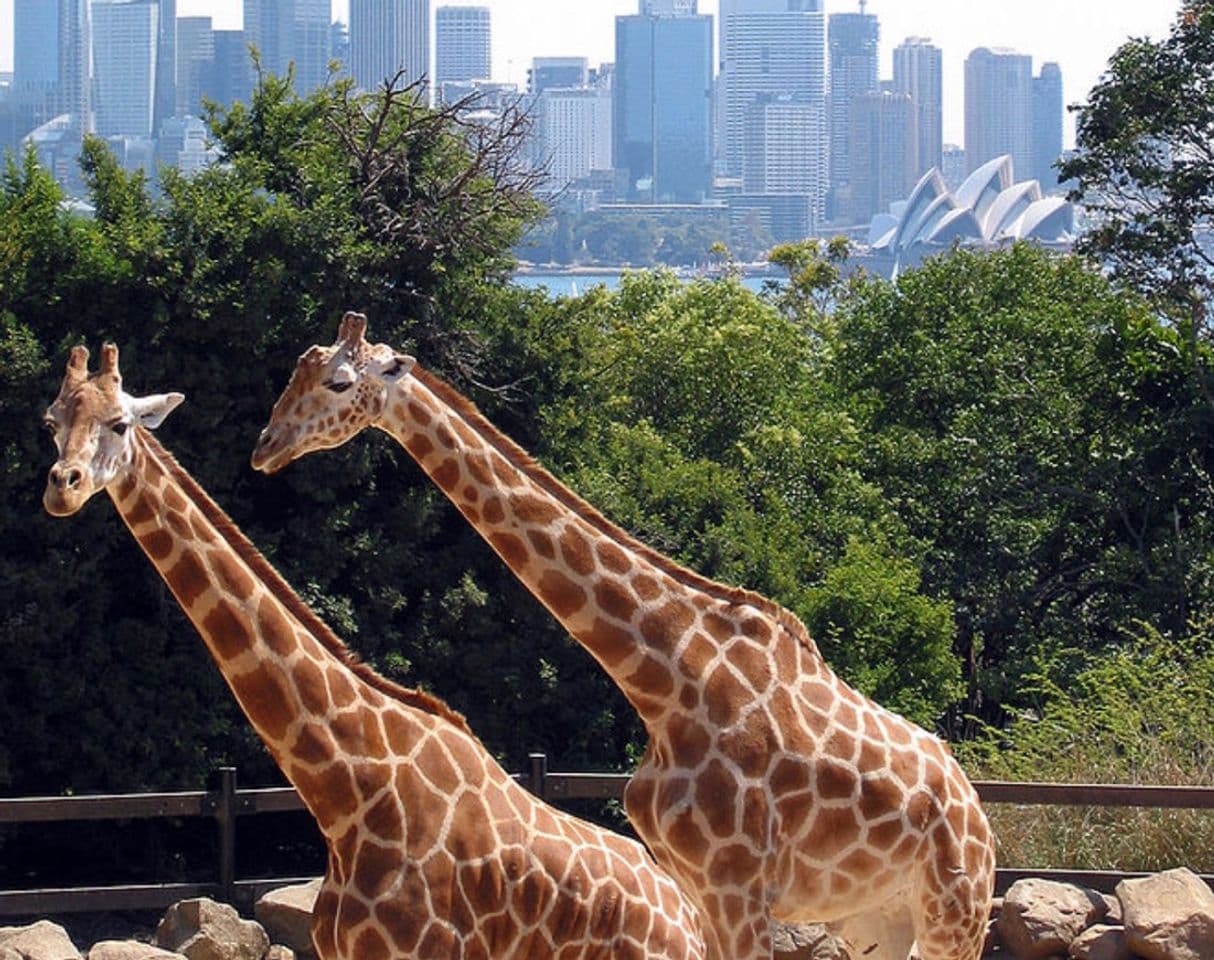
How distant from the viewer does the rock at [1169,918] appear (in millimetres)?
11812

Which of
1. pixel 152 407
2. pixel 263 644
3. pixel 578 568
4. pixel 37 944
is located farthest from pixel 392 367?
pixel 37 944

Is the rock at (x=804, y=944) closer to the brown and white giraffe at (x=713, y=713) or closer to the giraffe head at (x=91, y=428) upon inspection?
the brown and white giraffe at (x=713, y=713)

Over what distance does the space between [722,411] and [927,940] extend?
13957mm

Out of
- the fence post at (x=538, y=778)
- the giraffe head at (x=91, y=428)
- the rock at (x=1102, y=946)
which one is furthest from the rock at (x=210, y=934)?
the giraffe head at (x=91, y=428)

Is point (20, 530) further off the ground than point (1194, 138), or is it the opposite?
point (1194, 138)

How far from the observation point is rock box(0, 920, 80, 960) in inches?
454

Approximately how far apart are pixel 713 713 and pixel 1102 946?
14.3ft

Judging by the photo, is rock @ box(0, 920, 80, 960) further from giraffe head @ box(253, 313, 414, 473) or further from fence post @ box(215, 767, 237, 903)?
giraffe head @ box(253, 313, 414, 473)

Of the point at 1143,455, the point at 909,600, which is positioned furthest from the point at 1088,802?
the point at 1143,455

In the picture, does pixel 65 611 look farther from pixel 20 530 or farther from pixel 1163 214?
pixel 1163 214

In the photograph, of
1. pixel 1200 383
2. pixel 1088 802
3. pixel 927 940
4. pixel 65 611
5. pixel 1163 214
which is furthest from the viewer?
pixel 1163 214

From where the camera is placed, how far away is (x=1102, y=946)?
12.1 m

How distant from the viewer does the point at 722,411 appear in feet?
74.7

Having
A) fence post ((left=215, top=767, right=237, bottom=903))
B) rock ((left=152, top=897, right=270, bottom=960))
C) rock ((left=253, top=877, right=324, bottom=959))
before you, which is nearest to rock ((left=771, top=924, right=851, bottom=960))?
rock ((left=253, top=877, right=324, bottom=959))
